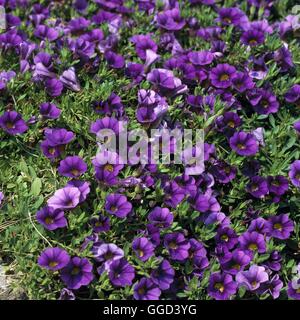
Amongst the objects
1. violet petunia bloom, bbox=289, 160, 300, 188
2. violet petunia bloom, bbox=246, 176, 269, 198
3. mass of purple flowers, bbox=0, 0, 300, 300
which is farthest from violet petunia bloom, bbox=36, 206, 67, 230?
violet petunia bloom, bbox=289, 160, 300, 188

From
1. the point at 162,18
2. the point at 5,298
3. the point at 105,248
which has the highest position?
the point at 162,18

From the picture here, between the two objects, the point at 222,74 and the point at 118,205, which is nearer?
the point at 118,205

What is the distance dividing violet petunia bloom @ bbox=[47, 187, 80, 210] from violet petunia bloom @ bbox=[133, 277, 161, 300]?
0.51m

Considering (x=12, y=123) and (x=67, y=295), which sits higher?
(x=12, y=123)

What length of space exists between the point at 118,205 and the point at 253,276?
29.8 inches

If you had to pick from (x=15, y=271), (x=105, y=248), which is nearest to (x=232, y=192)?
(x=105, y=248)

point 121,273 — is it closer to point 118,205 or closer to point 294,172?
point 118,205

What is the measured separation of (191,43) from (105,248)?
5.93ft

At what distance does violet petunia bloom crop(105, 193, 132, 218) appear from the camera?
3.36 metres

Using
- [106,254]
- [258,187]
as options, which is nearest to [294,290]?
[258,187]

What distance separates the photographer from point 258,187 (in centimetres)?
366

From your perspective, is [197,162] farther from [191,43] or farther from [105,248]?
[191,43]
